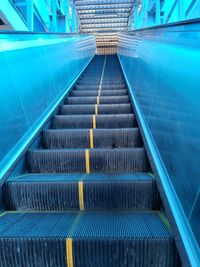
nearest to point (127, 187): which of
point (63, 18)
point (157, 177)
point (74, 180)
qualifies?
point (157, 177)

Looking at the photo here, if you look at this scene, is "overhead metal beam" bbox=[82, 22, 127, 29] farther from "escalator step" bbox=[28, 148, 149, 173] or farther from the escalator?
"escalator step" bbox=[28, 148, 149, 173]

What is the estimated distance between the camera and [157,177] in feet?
6.55

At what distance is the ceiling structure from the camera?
1731 centimetres

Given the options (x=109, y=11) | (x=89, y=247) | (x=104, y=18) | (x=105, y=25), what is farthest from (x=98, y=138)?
(x=105, y=25)

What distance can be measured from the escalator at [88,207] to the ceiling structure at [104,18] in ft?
52.1

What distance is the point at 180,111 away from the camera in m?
1.75

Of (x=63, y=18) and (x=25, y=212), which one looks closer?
(x=25, y=212)

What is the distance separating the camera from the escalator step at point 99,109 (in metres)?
3.75

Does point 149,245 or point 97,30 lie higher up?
point 97,30

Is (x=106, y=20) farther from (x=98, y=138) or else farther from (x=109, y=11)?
(x=98, y=138)

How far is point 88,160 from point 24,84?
0.98m

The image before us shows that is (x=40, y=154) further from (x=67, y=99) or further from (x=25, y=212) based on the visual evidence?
(x=67, y=99)

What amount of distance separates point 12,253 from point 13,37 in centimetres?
188

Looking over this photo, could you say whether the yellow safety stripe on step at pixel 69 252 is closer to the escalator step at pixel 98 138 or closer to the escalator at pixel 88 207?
the escalator at pixel 88 207
